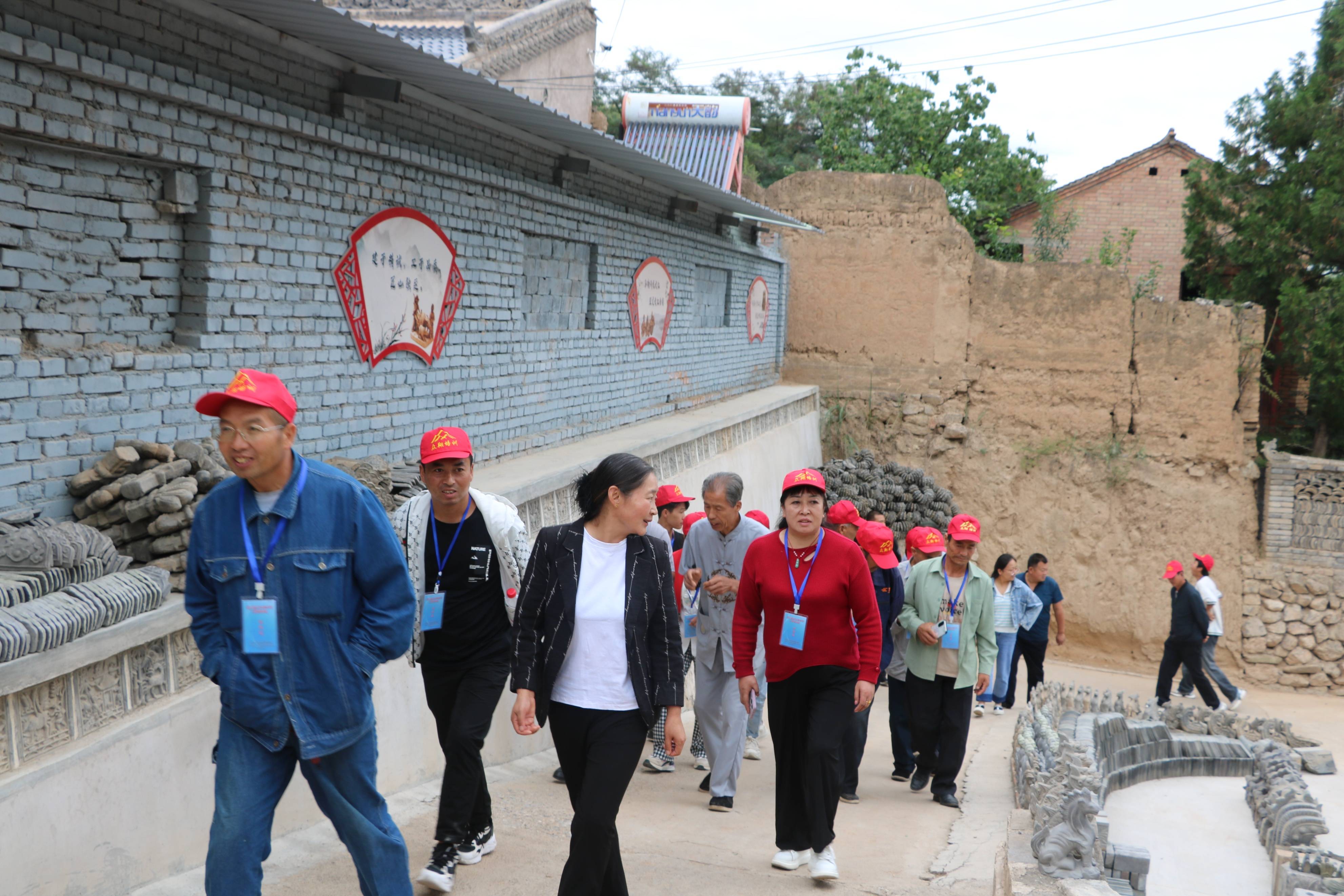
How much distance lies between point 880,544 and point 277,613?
13.4 ft

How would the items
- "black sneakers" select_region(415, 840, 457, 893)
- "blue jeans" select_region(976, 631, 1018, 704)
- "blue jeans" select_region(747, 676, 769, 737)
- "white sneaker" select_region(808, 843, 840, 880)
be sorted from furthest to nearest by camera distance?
"blue jeans" select_region(976, 631, 1018, 704) < "blue jeans" select_region(747, 676, 769, 737) < "white sneaker" select_region(808, 843, 840, 880) < "black sneakers" select_region(415, 840, 457, 893)

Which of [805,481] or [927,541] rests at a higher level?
[805,481]

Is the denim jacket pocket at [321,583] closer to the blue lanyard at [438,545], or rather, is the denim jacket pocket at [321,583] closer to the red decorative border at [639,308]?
the blue lanyard at [438,545]

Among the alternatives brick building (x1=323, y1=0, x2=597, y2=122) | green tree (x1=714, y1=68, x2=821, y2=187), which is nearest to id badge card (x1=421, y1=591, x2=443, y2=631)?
brick building (x1=323, y1=0, x2=597, y2=122)

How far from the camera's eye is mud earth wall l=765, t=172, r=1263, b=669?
1636cm

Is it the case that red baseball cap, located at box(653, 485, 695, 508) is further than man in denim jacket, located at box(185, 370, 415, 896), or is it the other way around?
red baseball cap, located at box(653, 485, 695, 508)

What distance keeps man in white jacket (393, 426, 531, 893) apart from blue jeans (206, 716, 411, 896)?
89 cm

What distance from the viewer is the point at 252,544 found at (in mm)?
2861

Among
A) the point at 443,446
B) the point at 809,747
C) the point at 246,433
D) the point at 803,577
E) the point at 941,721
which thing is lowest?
the point at 941,721

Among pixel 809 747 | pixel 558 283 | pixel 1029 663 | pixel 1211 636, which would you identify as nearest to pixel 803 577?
pixel 809 747

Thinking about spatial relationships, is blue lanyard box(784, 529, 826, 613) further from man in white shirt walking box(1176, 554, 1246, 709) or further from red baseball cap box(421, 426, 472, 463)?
man in white shirt walking box(1176, 554, 1246, 709)

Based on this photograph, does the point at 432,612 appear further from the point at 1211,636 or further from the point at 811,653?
the point at 1211,636

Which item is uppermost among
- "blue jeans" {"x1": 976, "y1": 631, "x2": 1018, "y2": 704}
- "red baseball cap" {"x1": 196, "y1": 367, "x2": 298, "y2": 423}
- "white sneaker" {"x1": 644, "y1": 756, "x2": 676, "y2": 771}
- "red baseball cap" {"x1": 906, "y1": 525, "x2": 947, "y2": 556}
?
"red baseball cap" {"x1": 196, "y1": 367, "x2": 298, "y2": 423}

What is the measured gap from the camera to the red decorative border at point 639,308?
11102mm
